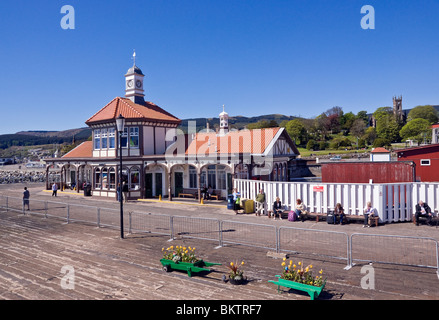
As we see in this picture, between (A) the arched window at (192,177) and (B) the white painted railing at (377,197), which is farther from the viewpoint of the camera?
(A) the arched window at (192,177)

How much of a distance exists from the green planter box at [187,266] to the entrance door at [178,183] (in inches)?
719

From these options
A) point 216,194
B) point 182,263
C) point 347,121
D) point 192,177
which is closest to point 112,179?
point 192,177

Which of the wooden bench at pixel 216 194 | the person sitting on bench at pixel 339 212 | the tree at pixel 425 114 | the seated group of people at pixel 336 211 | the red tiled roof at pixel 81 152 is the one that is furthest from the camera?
the tree at pixel 425 114

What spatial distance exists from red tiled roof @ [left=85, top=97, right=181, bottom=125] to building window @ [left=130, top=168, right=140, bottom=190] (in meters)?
4.50

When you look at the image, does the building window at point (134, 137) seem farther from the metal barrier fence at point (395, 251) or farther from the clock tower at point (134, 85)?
the metal barrier fence at point (395, 251)

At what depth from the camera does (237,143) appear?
2597cm

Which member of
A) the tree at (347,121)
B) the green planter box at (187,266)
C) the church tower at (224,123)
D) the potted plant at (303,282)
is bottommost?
the green planter box at (187,266)

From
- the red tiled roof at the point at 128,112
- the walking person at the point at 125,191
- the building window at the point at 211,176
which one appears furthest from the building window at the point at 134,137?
the building window at the point at 211,176

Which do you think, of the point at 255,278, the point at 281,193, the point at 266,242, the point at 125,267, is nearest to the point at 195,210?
the point at 281,193

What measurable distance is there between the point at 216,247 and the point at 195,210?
9.01 meters

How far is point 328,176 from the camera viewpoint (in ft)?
71.2

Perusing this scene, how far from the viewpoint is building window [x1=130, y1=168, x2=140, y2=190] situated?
27.2 meters

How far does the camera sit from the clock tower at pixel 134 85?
31.3m

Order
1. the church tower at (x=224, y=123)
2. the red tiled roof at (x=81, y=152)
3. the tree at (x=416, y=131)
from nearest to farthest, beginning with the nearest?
1. the church tower at (x=224, y=123)
2. the red tiled roof at (x=81, y=152)
3. the tree at (x=416, y=131)
